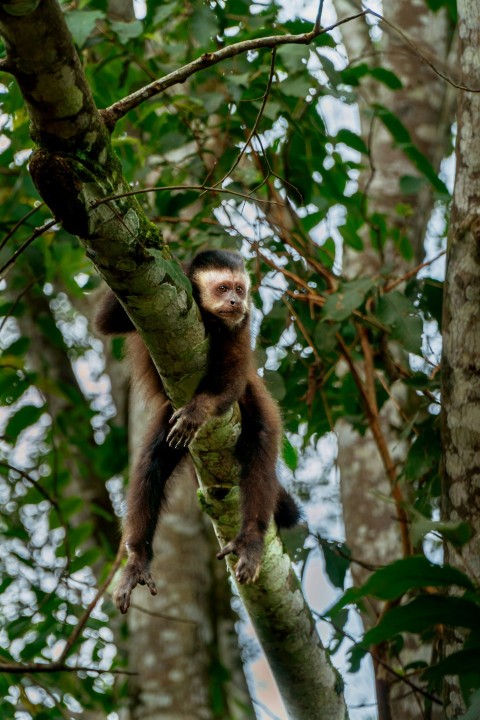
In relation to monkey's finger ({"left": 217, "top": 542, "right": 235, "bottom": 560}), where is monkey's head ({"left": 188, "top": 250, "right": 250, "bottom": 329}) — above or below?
above

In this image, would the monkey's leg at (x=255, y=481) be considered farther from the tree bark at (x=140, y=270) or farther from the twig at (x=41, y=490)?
the twig at (x=41, y=490)

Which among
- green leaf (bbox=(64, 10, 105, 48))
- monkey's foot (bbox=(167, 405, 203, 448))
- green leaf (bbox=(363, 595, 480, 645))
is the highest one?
green leaf (bbox=(64, 10, 105, 48))

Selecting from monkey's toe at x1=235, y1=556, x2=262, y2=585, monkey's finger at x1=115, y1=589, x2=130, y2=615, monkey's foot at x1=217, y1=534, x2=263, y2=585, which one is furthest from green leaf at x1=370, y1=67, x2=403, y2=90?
monkey's finger at x1=115, y1=589, x2=130, y2=615

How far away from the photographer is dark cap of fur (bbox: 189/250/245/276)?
4770 millimetres

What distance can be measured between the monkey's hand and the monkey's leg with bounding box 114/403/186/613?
42.3 inches

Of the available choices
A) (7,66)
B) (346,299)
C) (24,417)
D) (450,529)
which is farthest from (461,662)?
(24,417)

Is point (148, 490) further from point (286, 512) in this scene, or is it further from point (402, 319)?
point (402, 319)

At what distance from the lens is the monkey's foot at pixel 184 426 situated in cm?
346

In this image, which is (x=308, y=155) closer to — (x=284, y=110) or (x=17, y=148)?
(x=284, y=110)

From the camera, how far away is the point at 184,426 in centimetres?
346

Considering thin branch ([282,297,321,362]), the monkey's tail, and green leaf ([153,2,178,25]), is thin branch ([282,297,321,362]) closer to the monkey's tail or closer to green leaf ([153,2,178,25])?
the monkey's tail

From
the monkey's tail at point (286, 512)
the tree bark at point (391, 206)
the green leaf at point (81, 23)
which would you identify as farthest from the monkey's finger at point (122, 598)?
the green leaf at point (81, 23)

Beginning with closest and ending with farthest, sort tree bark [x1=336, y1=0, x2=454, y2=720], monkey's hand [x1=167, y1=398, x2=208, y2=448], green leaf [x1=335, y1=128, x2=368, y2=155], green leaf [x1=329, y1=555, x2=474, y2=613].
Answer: green leaf [x1=329, y1=555, x2=474, y2=613]
monkey's hand [x1=167, y1=398, x2=208, y2=448]
green leaf [x1=335, y1=128, x2=368, y2=155]
tree bark [x1=336, y1=0, x2=454, y2=720]

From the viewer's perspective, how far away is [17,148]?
509 cm
